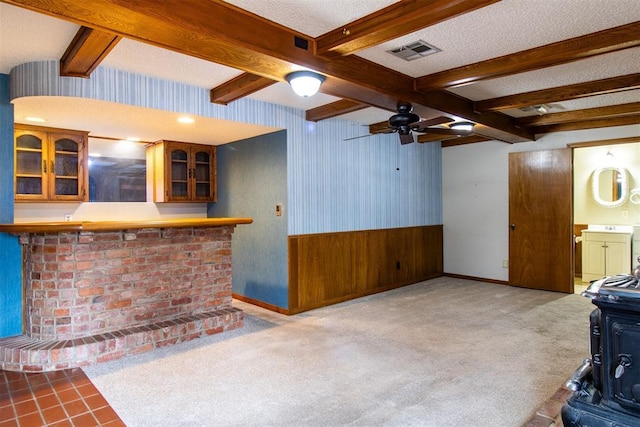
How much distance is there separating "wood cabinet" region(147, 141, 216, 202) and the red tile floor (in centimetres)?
276

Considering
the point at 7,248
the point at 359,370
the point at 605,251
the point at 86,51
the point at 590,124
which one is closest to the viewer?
the point at 86,51

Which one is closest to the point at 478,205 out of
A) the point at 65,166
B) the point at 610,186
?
the point at 610,186

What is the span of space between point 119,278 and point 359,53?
279cm

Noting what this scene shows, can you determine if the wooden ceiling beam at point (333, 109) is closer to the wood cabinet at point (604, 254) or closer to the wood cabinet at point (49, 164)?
the wood cabinet at point (49, 164)

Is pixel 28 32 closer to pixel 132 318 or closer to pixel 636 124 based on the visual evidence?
pixel 132 318

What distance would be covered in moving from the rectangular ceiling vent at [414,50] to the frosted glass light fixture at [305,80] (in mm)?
600

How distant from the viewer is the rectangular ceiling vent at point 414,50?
276 cm

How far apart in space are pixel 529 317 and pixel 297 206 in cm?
292

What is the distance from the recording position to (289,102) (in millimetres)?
4273

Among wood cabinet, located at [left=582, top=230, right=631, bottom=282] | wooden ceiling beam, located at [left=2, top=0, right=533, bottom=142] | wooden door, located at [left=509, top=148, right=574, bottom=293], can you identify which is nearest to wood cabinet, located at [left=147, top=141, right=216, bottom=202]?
wooden ceiling beam, located at [left=2, top=0, right=533, bottom=142]

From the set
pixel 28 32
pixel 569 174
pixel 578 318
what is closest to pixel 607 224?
pixel 569 174

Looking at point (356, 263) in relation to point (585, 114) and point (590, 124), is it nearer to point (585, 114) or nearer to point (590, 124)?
point (585, 114)

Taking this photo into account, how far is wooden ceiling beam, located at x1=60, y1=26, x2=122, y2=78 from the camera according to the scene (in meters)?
2.45

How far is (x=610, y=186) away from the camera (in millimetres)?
6328
